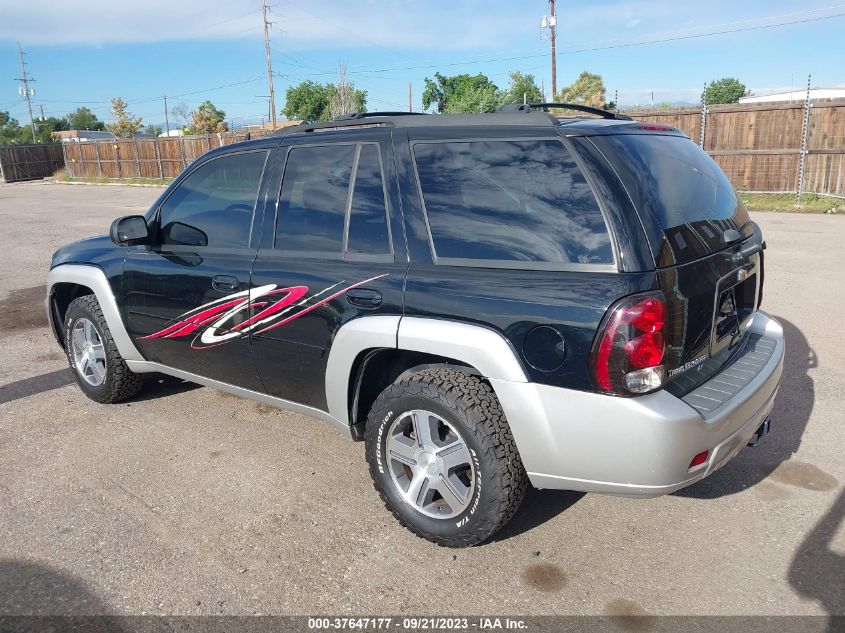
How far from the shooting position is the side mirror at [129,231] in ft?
13.3

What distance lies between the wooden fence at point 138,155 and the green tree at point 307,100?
34682 mm

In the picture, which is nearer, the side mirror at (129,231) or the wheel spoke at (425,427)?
the wheel spoke at (425,427)

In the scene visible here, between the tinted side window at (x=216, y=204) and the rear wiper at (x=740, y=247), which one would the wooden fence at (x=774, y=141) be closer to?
the rear wiper at (x=740, y=247)

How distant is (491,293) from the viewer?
272 centimetres

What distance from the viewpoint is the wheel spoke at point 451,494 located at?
9.65ft

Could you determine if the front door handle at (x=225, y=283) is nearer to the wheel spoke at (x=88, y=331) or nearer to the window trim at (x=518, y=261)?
the window trim at (x=518, y=261)

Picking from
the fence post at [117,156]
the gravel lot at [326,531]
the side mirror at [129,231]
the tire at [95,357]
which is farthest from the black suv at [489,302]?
the fence post at [117,156]

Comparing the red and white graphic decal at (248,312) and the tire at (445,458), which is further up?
the red and white graphic decal at (248,312)

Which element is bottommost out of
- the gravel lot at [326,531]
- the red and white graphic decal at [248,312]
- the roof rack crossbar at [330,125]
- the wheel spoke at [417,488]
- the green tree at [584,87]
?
the gravel lot at [326,531]

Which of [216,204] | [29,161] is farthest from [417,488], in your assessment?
[29,161]

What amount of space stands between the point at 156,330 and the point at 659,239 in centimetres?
306

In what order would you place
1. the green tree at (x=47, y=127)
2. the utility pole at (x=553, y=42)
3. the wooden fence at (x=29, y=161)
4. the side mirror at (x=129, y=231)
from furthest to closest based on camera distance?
the green tree at (x=47, y=127) → the wooden fence at (x=29, y=161) → the utility pole at (x=553, y=42) → the side mirror at (x=129, y=231)

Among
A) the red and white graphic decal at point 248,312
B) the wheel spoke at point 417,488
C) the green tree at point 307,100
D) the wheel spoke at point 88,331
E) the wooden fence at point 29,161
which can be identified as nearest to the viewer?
→ the wheel spoke at point 417,488

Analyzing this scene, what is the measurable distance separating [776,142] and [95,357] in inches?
648
